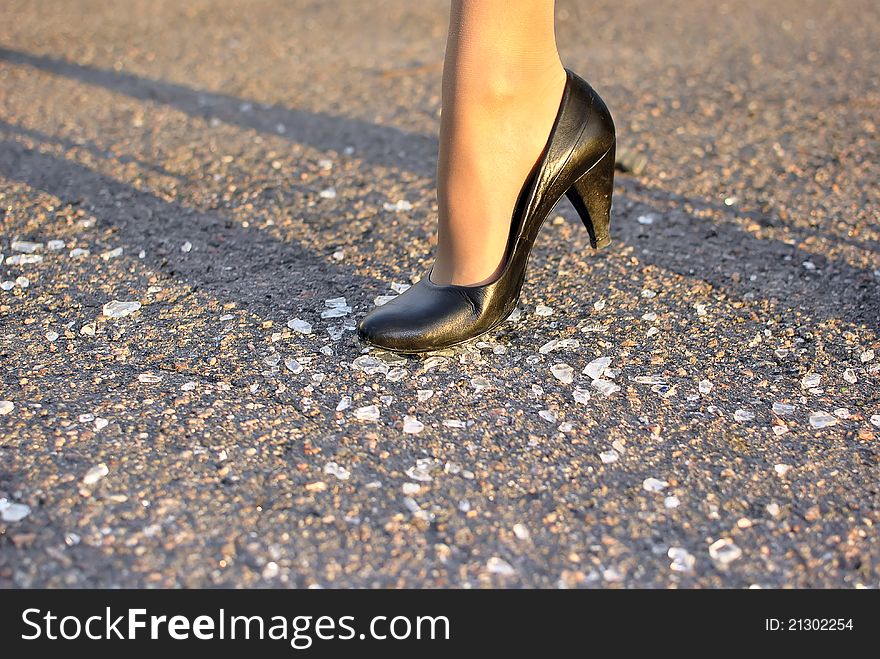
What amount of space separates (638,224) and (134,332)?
1.26 meters

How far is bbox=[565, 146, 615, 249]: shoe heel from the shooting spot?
1.85 meters

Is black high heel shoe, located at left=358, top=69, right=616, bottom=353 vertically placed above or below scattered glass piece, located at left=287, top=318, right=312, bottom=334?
above

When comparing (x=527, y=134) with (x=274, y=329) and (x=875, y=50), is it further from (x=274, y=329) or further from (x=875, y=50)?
(x=875, y=50)

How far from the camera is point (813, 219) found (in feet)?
7.68

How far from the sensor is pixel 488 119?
165cm

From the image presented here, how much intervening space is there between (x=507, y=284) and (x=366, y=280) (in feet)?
→ 1.39

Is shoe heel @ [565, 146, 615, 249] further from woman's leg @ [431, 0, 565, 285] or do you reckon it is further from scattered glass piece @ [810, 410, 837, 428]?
scattered glass piece @ [810, 410, 837, 428]

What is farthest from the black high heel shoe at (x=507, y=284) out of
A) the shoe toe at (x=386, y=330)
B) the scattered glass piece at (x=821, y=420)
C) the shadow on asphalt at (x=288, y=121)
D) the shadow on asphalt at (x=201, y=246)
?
the shadow on asphalt at (x=288, y=121)

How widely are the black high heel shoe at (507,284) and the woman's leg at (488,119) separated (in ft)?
0.07

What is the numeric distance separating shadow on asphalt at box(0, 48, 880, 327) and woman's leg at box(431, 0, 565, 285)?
40 centimetres

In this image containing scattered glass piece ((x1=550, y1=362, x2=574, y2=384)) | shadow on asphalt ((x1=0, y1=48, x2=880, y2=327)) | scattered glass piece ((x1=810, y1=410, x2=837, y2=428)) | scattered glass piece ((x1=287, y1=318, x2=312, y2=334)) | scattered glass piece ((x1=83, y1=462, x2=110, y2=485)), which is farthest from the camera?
shadow on asphalt ((x1=0, y1=48, x2=880, y2=327))

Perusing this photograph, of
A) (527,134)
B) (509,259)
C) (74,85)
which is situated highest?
(527,134)

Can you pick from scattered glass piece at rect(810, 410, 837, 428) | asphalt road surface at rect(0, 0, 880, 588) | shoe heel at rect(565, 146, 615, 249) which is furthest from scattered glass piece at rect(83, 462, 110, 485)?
scattered glass piece at rect(810, 410, 837, 428)
